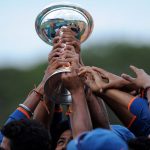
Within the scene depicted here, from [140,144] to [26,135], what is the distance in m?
0.68

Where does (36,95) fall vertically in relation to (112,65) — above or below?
above

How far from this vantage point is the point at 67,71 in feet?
24.1

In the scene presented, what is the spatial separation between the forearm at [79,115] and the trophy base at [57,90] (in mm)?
293

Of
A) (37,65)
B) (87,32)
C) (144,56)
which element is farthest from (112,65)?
(87,32)

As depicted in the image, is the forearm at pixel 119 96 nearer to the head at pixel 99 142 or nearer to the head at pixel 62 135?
the head at pixel 62 135

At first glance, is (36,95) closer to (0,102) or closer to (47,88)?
(47,88)

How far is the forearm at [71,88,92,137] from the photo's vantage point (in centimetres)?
703

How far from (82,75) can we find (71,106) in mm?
275

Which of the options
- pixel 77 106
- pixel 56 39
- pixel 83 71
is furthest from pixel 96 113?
pixel 56 39

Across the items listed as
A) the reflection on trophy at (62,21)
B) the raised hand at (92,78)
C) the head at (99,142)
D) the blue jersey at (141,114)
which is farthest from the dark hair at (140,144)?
the reflection on trophy at (62,21)

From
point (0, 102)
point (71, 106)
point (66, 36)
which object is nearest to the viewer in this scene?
point (71, 106)

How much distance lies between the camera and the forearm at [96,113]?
24.7ft

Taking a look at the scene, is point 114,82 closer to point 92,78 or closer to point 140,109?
point 92,78

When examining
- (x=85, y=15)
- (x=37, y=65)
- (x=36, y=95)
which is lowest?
(x=37, y=65)
